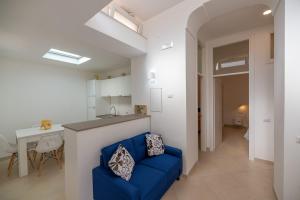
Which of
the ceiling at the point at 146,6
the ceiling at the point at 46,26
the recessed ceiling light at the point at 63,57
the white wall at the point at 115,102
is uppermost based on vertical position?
the ceiling at the point at 146,6

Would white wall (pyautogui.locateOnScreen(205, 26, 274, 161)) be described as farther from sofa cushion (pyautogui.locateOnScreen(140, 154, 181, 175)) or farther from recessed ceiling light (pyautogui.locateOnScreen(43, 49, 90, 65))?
recessed ceiling light (pyautogui.locateOnScreen(43, 49, 90, 65))

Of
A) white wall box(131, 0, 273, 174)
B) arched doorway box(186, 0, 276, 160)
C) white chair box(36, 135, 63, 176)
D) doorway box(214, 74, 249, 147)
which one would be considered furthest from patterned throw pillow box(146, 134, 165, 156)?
doorway box(214, 74, 249, 147)

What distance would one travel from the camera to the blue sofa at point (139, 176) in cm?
163

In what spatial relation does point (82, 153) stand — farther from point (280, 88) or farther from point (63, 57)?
point (63, 57)

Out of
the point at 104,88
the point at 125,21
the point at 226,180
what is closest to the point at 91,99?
the point at 104,88

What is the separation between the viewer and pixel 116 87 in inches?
187

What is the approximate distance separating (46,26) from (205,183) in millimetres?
3662

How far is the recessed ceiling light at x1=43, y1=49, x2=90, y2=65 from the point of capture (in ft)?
12.2

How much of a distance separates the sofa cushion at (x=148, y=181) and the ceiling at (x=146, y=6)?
295cm

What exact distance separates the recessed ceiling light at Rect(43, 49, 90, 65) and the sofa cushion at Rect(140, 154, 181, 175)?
337 cm

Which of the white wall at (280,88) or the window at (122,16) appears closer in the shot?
the white wall at (280,88)

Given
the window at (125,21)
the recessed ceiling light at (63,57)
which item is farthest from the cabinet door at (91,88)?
the window at (125,21)

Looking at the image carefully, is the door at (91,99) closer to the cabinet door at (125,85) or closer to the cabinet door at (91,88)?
the cabinet door at (91,88)

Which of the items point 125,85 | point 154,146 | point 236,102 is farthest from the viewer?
point 236,102
